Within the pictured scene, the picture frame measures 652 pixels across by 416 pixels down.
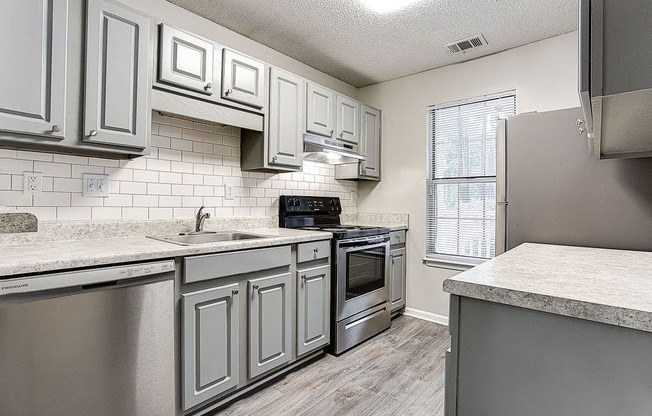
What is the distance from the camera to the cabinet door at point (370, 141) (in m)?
3.50

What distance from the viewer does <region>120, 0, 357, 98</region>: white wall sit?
87.7 inches

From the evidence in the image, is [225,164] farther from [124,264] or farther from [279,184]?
[124,264]

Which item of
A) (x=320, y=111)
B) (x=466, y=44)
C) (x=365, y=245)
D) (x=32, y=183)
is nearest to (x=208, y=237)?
(x=32, y=183)

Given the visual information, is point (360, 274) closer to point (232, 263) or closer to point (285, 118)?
point (232, 263)

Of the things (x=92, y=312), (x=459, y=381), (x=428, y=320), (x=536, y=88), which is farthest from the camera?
(x=428, y=320)

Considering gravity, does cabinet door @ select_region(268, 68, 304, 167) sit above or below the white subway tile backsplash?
above

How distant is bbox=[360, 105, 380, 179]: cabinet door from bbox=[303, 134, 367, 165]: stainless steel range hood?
0.14 metres

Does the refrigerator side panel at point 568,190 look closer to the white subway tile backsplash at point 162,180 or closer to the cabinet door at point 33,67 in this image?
the white subway tile backsplash at point 162,180

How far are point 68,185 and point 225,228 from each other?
39.9 inches

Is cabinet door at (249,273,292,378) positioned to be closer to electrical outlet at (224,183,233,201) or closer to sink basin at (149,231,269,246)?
sink basin at (149,231,269,246)

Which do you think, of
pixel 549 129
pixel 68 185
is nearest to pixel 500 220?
pixel 549 129

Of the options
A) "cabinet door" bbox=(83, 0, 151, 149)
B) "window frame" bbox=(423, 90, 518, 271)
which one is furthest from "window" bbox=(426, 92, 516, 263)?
"cabinet door" bbox=(83, 0, 151, 149)

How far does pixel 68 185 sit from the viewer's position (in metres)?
1.87

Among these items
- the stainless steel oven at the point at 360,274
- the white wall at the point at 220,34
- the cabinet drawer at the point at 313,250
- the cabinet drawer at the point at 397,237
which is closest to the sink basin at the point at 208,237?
the cabinet drawer at the point at 313,250
